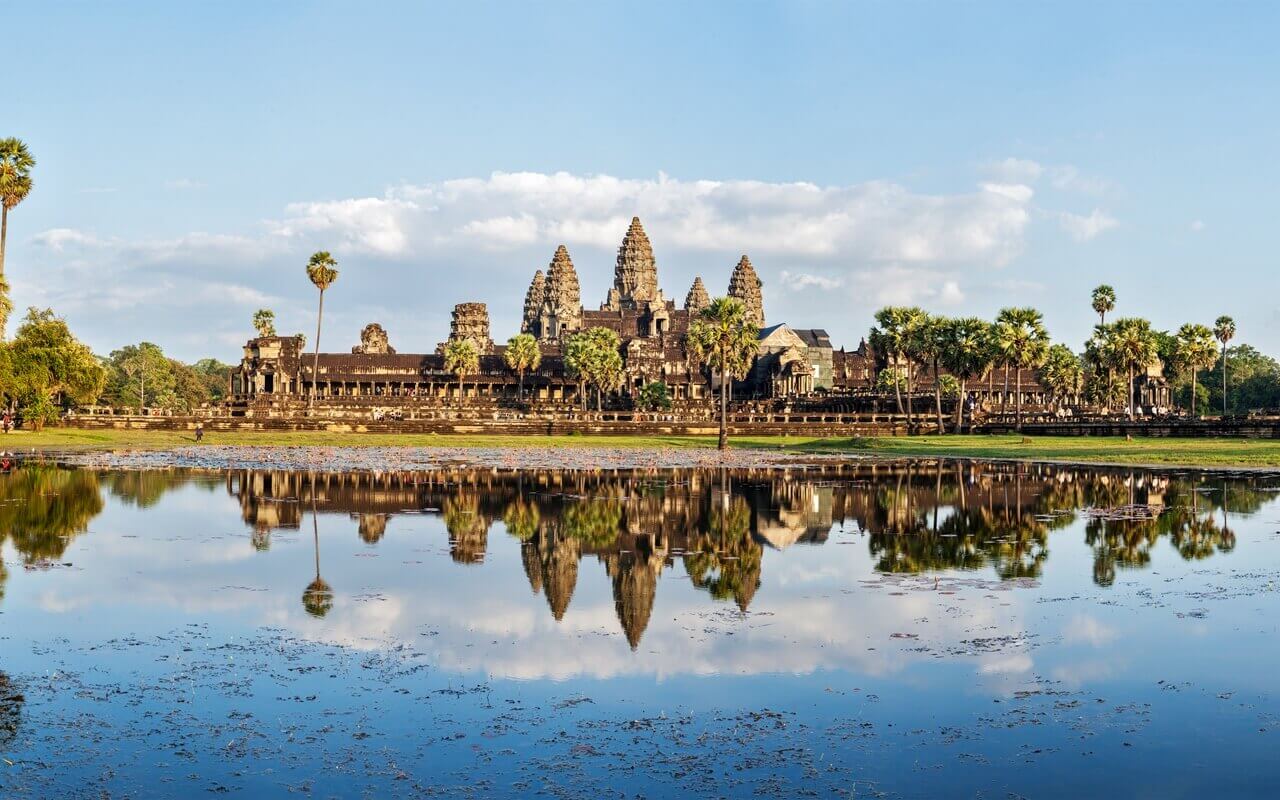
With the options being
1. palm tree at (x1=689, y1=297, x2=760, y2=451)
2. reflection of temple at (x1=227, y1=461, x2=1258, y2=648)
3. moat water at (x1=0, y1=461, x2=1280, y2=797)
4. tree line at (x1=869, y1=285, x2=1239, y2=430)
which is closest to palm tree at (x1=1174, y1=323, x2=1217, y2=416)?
tree line at (x1=869, y1=285, x2=1239, y2=430)

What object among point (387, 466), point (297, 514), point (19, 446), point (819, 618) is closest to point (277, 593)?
point (819, 618)

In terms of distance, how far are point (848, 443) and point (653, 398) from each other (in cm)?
5363

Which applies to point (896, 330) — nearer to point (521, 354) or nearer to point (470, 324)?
point (521, 354)

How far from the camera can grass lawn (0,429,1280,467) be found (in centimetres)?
6181

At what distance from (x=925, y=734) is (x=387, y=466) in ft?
144

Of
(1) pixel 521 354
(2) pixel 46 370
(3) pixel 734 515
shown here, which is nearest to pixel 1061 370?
(1) pixel 521 354

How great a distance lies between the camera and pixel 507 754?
11125 millimetres

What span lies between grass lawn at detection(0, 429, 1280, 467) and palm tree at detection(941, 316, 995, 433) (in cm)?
1279

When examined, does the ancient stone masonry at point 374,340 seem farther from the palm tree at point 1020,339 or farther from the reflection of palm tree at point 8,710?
the reflection of palm tree at point 8,710

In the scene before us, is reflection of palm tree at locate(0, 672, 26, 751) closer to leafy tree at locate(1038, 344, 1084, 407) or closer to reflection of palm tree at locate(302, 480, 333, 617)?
reflection of palm tree at locate(302, 480, 333, 617)

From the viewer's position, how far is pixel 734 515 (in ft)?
109

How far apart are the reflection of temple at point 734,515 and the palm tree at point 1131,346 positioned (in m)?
55.1

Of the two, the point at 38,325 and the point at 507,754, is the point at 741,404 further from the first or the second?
A: the point at 507,754

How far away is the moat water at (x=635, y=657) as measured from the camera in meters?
10.7
